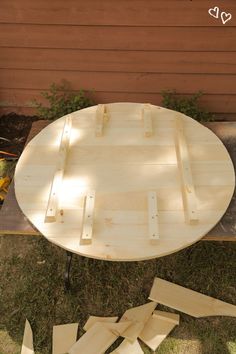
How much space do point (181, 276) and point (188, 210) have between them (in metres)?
1.13

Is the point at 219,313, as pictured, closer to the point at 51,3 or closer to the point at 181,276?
the point at 181,276

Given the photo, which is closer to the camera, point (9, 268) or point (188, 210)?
point (188, 210)

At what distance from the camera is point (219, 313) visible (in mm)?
3041

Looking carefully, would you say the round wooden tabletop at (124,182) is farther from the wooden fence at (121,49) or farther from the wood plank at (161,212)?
the wooden fence at (121,49)

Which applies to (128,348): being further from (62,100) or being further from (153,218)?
(62,100)

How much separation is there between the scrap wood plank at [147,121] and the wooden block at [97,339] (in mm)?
1567

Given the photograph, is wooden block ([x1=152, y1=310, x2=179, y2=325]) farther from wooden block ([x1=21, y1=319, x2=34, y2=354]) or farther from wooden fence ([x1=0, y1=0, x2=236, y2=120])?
wooden fence ([x1=0, y1=0, x2=236, y2=120])

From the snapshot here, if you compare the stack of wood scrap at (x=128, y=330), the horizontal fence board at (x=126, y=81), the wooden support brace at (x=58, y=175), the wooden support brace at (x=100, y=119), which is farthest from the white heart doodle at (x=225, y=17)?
the stack of wood scrap at (x=128, y=330)

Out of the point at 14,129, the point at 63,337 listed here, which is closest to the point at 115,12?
the point at 14,129

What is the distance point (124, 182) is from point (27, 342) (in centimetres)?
155

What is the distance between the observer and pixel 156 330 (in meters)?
2.95

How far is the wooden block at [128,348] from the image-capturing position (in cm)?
283

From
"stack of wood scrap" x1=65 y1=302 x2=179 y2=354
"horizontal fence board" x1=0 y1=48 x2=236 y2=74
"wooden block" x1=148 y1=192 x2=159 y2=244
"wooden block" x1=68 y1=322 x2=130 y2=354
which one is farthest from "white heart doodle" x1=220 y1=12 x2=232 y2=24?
"wooden block" x1=68 y1=322 x2=130 y2=354

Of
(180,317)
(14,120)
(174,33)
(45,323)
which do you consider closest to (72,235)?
(45,323)
